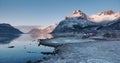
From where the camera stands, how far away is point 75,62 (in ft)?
116

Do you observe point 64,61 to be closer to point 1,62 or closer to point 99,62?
point 99,62

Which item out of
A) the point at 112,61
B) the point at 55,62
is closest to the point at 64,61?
the point at 55,62

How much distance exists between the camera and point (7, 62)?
48156 mm

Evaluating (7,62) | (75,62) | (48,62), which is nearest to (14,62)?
(7,62)

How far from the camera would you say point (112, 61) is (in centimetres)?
3512

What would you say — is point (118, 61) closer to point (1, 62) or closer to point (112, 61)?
point (112, 61)

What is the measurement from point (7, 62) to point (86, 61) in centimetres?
2018

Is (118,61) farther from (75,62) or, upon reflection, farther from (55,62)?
(55,62)

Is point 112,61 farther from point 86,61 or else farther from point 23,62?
point 23,62

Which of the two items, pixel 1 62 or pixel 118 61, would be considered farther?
pixel 1 62

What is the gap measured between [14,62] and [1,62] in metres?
3.06

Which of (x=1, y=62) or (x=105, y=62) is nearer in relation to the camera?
(x=105, y=62)

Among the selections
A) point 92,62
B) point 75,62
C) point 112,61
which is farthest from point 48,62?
point 112,61

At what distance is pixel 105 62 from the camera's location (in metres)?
34.4
